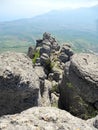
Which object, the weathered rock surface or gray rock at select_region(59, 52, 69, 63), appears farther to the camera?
gray rock at select_region(59, 52, 69, 63)

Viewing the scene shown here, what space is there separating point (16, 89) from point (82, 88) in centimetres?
863

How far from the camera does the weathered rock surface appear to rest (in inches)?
376

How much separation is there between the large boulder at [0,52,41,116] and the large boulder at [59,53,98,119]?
22.1ft

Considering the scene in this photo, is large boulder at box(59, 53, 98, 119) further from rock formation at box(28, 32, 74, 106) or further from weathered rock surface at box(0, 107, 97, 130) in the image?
weathered rock surface at box(0, 107, 97, 130)

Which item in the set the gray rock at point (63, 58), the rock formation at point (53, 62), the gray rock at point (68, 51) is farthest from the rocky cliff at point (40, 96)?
the gray rock at point (68, 51)

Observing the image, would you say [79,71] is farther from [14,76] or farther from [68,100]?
[14,76]

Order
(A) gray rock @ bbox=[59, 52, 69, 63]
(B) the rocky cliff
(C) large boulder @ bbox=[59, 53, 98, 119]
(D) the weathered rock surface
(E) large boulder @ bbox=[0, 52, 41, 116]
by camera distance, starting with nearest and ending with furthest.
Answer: (D) the weathered rock surface < (B) the rocky cliff < (E) large boulder @ bbox=[0, 52, 41, 116] < (C) large boulder @ bbox=[59, 53, 98, 119] < (A) gray rock @ bbox=[59, 52, 69, 63]

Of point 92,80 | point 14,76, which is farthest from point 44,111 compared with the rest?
point 92,80

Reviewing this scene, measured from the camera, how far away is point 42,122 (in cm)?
984

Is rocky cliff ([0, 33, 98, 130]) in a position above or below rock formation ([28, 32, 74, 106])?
above

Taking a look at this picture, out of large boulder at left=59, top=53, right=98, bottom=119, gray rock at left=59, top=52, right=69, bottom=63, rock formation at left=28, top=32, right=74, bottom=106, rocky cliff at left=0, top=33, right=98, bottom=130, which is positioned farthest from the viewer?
gray rock at left=59, top=52, right=69, bottom=63

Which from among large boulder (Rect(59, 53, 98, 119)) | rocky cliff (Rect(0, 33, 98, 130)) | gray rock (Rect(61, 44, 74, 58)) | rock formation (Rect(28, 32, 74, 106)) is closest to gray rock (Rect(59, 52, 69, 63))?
rock formation (Rect(28, 32, 74, 106))

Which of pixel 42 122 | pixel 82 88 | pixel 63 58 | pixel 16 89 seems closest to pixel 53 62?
pixel 63 58

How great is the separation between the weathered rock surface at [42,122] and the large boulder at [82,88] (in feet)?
42.5
